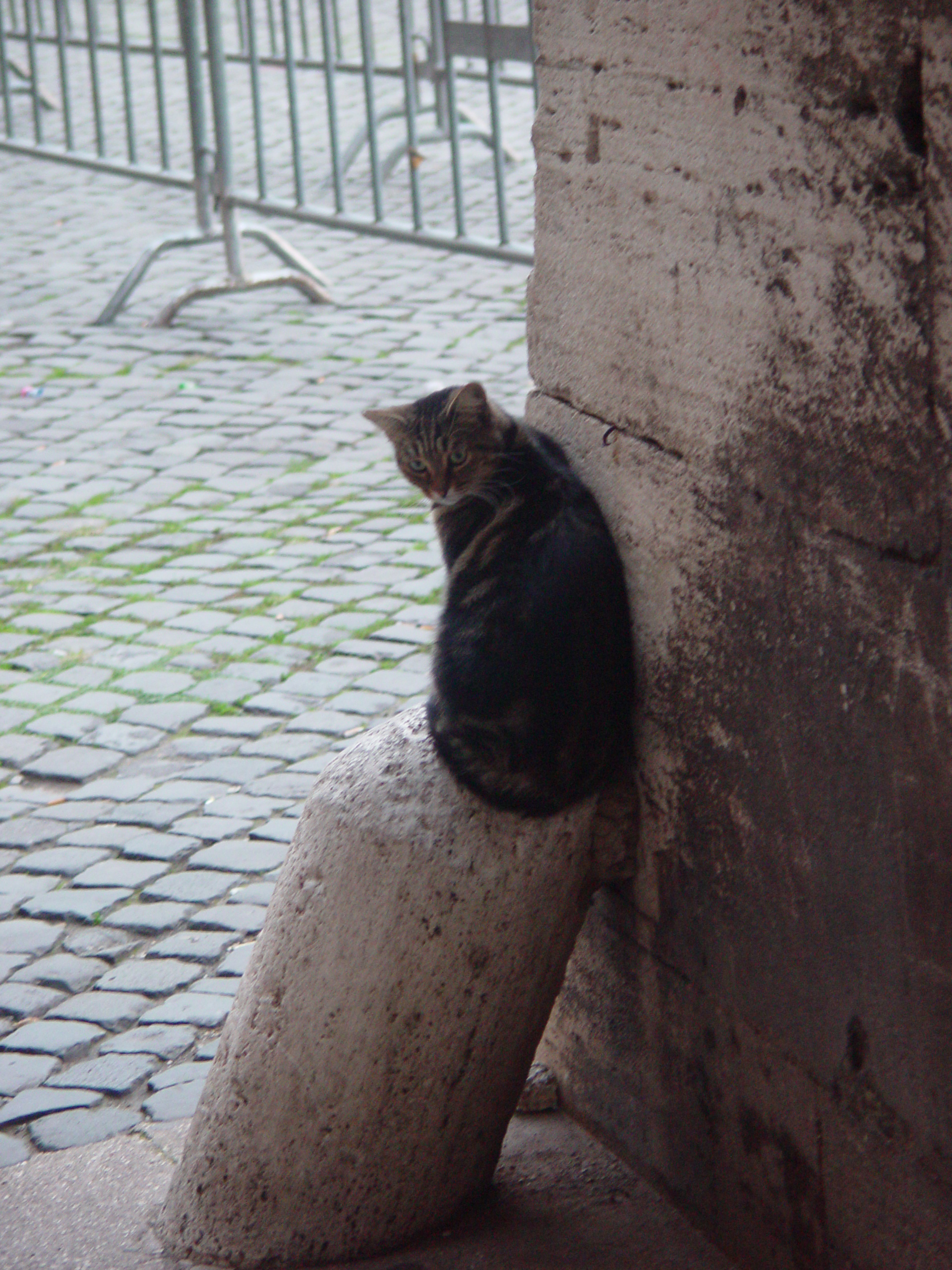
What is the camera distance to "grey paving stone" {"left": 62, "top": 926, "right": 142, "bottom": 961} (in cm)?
359

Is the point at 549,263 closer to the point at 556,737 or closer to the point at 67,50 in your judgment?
the point at 556,737

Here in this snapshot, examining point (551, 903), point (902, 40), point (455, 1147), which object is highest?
point (902, 40)

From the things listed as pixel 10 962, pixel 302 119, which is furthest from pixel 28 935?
pixel 302 119

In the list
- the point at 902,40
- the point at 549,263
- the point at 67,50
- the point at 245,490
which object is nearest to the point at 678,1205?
the point at 549,263

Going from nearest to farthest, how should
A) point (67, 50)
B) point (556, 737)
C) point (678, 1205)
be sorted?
point (556, 737), point (678, 1205), point (67, 50)

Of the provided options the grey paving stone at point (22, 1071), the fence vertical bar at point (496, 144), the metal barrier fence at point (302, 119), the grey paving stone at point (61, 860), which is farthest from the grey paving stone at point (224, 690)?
the fence vertical bar at point (496, 144)

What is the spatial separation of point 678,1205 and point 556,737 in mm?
874

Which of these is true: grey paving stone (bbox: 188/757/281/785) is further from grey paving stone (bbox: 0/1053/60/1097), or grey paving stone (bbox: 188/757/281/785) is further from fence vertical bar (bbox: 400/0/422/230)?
fence vertical bar (bbox: 400/0/422/230)

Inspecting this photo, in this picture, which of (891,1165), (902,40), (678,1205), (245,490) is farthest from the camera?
(245,490)

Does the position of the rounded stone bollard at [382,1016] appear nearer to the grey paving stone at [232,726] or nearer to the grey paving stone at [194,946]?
the grey paving stone at [194,946]

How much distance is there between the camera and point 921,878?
2002 mm

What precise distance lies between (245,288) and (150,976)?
578 centimetres

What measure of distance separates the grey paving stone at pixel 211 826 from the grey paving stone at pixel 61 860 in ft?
0.70

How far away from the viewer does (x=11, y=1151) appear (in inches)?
117
